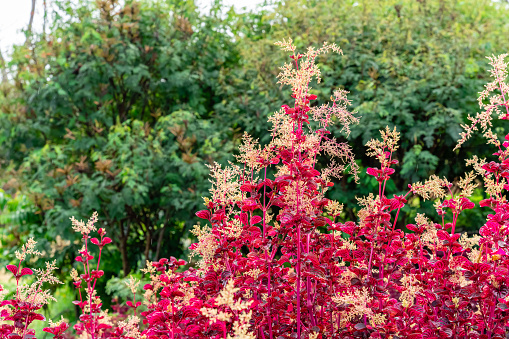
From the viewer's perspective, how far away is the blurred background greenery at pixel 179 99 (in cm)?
492

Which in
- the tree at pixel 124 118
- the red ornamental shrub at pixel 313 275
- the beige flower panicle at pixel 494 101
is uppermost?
the tree at pixel 124 118

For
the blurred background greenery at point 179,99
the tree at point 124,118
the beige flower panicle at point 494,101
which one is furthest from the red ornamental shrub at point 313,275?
the tree at point 124,118

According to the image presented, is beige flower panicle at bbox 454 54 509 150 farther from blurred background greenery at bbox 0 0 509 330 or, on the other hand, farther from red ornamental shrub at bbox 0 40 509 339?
blurred background greenery at bbox 0 0 509 330

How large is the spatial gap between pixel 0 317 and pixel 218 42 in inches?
196

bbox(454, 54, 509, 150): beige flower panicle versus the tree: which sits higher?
the tree

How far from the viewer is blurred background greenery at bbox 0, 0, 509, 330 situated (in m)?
4.92

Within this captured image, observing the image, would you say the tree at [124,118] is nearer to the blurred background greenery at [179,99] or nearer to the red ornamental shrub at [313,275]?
the blurred background greenery at [179,99]

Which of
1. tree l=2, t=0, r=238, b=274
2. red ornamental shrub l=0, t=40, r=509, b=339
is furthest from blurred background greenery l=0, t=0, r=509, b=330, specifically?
red ornamental shrub l=0, t=40, r=509, b=339

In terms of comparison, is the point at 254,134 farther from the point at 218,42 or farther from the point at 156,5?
the point at 156,5

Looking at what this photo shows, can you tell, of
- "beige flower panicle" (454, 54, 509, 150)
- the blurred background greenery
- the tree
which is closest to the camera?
"beige flower panicle" (454, 54, 509, 150)

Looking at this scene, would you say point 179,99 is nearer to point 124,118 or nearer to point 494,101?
point 124,118

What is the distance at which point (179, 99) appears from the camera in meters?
6.08

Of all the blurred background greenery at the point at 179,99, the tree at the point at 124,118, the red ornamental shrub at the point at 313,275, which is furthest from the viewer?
the tree at the point at 124,118

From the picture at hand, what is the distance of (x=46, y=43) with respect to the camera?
5957 millimetres
